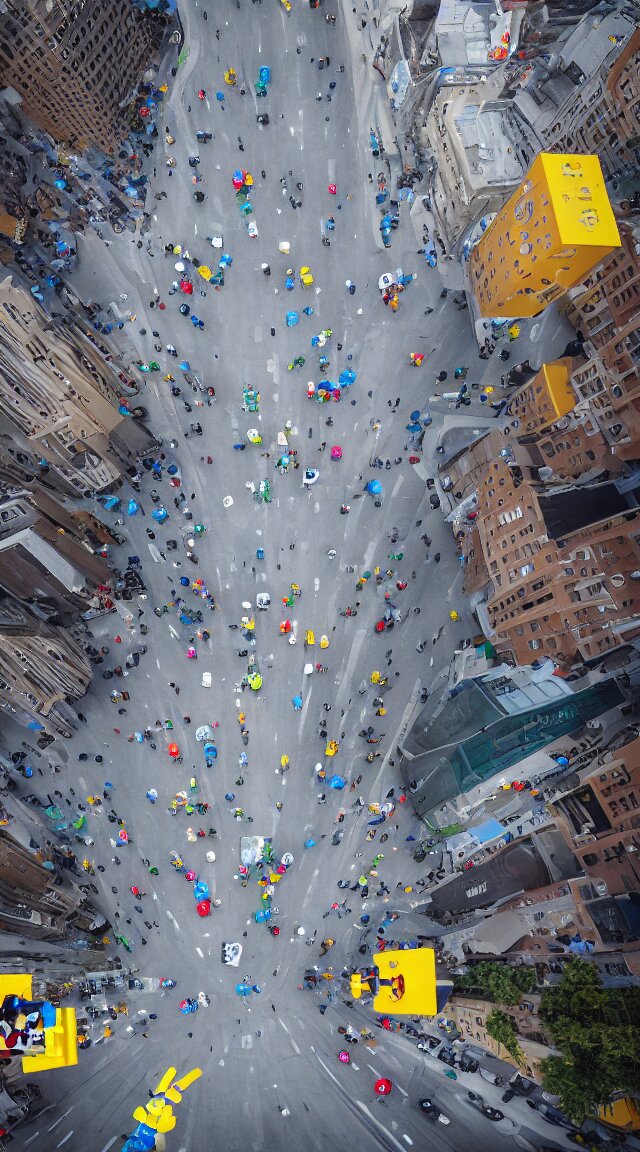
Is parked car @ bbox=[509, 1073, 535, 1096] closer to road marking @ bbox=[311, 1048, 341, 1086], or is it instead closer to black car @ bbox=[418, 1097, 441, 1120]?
black car @ bbox=[418, 1097, 441, 1120]

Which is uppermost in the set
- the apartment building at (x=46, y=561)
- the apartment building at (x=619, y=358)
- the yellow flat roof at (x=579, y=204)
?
the yellow flat roof at (x=579, y=204)

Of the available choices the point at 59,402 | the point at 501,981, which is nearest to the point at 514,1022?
the point at 501,981

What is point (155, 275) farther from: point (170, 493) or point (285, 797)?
point (285, 797)

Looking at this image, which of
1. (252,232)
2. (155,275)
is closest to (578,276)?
(252,232)

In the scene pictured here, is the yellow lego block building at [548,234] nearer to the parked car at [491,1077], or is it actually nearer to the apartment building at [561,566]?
the apartment building at [561,566]

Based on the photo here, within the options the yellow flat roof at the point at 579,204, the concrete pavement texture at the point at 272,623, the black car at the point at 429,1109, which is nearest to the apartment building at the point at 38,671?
the concrete pavement texture at the point at 272,623

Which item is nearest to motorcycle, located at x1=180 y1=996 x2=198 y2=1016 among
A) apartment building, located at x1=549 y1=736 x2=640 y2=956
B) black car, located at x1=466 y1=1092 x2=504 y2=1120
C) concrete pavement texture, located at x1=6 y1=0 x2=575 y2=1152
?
concrete pavement texture, located at x1=6 y1=0 x2=575 y2=1152
